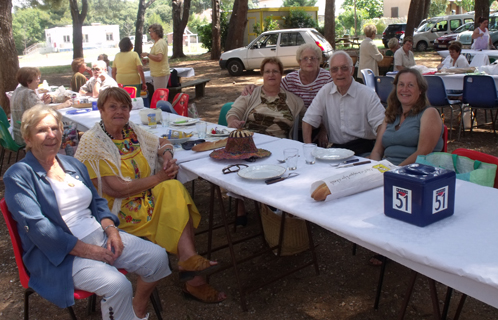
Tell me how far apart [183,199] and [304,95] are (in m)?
2.04

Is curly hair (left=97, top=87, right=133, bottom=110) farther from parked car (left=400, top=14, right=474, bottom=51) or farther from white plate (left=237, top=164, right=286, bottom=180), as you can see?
parked car (left=400, top=14, right=474, bottom=51)

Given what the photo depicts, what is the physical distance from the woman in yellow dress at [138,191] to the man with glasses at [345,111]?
62.5 inches

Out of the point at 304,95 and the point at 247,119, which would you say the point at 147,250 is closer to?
the point at 247,119

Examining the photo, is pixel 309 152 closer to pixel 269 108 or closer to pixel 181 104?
pixel 269 108

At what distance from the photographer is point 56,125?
89.8 inches

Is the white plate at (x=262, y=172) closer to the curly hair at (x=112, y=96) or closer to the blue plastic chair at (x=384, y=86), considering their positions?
the curly hair at (x=112, y=96)

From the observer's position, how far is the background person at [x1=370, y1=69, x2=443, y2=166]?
2.90 meters

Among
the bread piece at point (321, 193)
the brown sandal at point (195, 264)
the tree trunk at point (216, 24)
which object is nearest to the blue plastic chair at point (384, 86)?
the brown sandal at point (195, 264)

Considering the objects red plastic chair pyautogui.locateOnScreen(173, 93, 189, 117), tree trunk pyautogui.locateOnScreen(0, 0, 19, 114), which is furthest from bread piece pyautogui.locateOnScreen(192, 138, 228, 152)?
tree trunk pyautogui.locateOnScreen(0, 0, 19, 114)

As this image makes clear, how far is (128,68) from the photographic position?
24.5ft

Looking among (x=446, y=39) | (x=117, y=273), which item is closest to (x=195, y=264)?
(x=117, y=273)

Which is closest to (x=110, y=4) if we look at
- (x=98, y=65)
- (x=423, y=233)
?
(x=98, y=65)

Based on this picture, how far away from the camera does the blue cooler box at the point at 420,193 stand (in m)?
1.62

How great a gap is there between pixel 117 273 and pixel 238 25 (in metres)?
15.6
